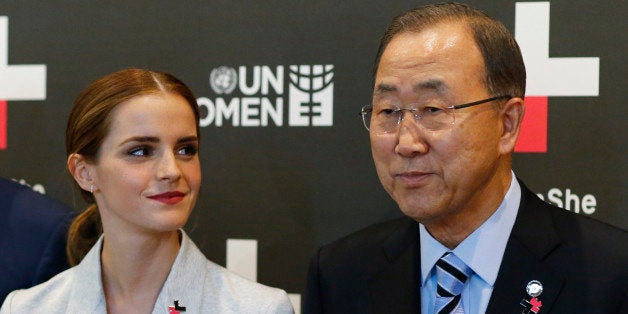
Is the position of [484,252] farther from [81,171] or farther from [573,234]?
[81,171]

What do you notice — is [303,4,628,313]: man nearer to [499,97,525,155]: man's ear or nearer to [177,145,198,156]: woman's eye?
[499,97,525,155]: man's ear

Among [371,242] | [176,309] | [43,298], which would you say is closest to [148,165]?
[176,309]

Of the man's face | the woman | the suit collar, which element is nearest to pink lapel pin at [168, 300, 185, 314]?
the woman

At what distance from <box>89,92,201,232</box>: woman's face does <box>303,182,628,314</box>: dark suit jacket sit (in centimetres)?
38

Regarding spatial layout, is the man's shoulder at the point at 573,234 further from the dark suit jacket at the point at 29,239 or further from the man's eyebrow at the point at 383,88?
the dark suit jacket at the point at 29,239

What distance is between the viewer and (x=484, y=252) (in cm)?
199

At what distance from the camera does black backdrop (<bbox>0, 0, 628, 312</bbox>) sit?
7.97 ft

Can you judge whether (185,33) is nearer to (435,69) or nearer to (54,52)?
(54,52)

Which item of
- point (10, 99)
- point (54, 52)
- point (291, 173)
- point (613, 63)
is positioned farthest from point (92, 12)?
point (613, 63)

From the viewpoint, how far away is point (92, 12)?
110 inches

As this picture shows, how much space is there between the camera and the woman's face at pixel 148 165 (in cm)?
217

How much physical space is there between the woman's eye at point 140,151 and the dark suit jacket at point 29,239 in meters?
0.47

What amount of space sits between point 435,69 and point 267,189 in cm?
89

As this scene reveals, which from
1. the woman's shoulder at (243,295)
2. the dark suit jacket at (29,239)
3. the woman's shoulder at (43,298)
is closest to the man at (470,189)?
the woman's shoulder at (243,295)
